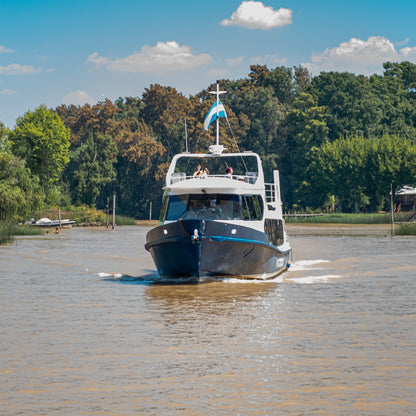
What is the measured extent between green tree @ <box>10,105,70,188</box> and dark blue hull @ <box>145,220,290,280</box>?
208 feet

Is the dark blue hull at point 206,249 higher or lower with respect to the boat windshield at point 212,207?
lower

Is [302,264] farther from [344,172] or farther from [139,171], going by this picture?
[139,171]

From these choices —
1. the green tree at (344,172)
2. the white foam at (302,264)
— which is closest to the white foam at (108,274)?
the white foam at (302,264)

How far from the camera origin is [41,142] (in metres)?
93.6

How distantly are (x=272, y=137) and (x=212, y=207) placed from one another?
9718cm

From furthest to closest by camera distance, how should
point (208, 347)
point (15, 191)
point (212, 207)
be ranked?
1. point (15, 191)
2. point (212, 207)
3. point (208, 347)

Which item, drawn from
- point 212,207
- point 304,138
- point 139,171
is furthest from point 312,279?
point 139,171

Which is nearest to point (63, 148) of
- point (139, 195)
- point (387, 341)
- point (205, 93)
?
point (139, 195)

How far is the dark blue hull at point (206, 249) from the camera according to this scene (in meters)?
26.6

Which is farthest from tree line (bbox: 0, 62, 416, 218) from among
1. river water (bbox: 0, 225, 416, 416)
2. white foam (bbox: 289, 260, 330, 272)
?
river water (bbox: 0, 225, 416, 416)

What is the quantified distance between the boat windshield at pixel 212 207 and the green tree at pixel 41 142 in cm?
6213

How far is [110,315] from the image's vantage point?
791 inches

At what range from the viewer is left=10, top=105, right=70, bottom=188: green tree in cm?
9257

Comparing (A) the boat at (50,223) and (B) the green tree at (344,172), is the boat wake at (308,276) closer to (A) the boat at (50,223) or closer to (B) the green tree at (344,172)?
(A) the boat at (50,223)
